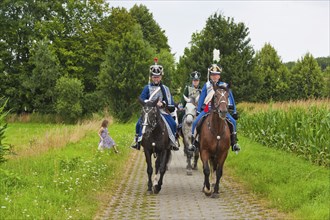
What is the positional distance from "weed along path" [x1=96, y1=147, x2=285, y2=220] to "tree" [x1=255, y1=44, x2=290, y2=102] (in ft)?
139

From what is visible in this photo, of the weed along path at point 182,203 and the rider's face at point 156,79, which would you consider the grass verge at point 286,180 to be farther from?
the rider's face at point 156,79

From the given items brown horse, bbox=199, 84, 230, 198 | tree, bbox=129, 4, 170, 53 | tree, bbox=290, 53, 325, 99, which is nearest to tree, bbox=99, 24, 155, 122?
tree, bbox=290, 53, 325, 99

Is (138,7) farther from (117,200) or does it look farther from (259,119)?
(117,200)

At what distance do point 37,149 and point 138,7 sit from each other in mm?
63157

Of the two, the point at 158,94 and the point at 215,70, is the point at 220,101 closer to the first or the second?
the point at 215,70

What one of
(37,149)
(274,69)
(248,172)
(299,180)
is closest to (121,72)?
(274,69)

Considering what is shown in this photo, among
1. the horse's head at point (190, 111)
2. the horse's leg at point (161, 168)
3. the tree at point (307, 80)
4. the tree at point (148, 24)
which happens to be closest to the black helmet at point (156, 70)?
the horse's leg at point (161, 168)

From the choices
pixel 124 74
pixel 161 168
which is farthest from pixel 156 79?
pixel 124 74

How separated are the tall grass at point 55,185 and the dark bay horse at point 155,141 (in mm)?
1211

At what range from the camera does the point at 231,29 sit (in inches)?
1681

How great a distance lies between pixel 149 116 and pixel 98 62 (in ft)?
157

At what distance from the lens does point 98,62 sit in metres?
58.0

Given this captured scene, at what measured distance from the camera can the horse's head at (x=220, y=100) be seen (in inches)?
398

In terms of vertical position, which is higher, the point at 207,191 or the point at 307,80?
the point at 307,80
